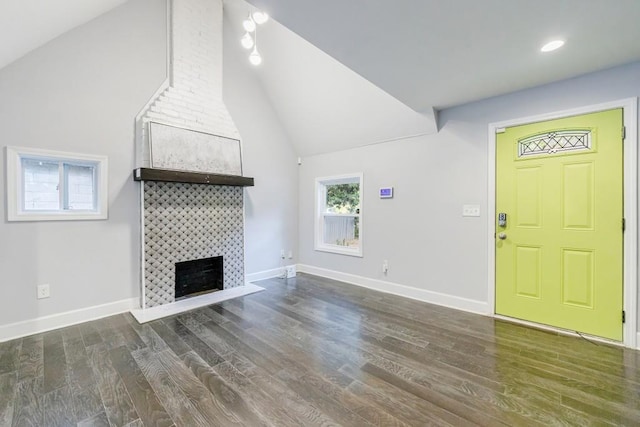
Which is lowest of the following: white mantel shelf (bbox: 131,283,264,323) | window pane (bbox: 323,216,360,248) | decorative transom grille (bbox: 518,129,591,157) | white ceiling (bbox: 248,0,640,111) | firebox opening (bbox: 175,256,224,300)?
white mantel shelf (bbox: 131,283,264,323)

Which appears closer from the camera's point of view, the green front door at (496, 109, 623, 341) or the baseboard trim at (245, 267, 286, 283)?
the green front door at (496, 109, 623, 341)

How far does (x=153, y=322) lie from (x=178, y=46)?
138 inches

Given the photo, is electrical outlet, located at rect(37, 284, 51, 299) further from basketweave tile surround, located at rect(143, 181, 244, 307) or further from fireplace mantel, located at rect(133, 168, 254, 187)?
fireplace mantel, located at rect(133, 168, 254, 187)

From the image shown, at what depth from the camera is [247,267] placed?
4535mm

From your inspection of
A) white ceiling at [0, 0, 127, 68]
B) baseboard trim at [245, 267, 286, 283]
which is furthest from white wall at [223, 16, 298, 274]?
white ceiling at [0, 0, 127, 68]

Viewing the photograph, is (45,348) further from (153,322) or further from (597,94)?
(597,94)

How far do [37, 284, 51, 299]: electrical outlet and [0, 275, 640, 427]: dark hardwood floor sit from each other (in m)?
0.40

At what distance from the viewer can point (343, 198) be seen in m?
4.94

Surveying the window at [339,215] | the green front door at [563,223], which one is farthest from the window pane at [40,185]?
the green front door at [563,223]

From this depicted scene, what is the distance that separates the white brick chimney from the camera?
3.42 metres

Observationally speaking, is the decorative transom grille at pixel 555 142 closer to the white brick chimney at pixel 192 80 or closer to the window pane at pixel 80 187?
the white brick chimney at pixel 192 80

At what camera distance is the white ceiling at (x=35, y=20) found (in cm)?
207

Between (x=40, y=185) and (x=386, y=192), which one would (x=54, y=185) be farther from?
(x=386, y=192)

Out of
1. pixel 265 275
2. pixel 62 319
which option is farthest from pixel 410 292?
pixel 62 319
